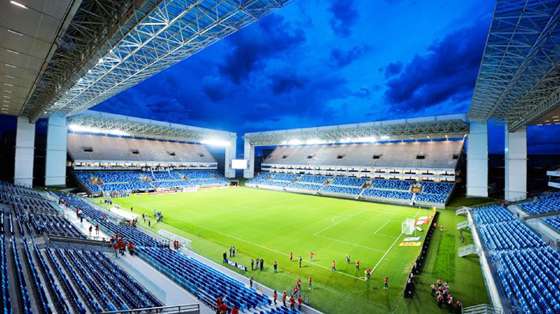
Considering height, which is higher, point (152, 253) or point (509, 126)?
point (509, 126)

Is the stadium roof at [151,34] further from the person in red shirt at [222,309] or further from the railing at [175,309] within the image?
the person in red shirt at [222,309]

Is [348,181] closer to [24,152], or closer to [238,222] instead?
[238,222]

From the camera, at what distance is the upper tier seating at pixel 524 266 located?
9.31 m

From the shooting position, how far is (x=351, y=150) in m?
55.2

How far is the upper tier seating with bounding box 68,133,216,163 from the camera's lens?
46.3 metres

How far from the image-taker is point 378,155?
50.4 m

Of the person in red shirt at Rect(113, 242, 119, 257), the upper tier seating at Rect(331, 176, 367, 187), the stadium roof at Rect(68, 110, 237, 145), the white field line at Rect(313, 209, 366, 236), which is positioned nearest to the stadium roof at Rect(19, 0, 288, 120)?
the person in red shirt at Rect(113, 242, 119, 257)

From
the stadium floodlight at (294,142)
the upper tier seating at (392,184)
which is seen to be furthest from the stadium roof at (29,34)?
the stadium floodlight at (294,142)

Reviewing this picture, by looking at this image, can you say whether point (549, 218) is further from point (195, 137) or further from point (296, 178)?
point (195, 137)

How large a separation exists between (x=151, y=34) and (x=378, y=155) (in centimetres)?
4608

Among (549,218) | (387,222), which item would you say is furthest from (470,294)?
(387,222)

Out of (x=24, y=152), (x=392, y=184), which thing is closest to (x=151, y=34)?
(x=24, y=152)

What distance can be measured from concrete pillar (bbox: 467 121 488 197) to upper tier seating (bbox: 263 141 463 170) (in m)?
4.10

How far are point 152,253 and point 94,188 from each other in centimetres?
3466
